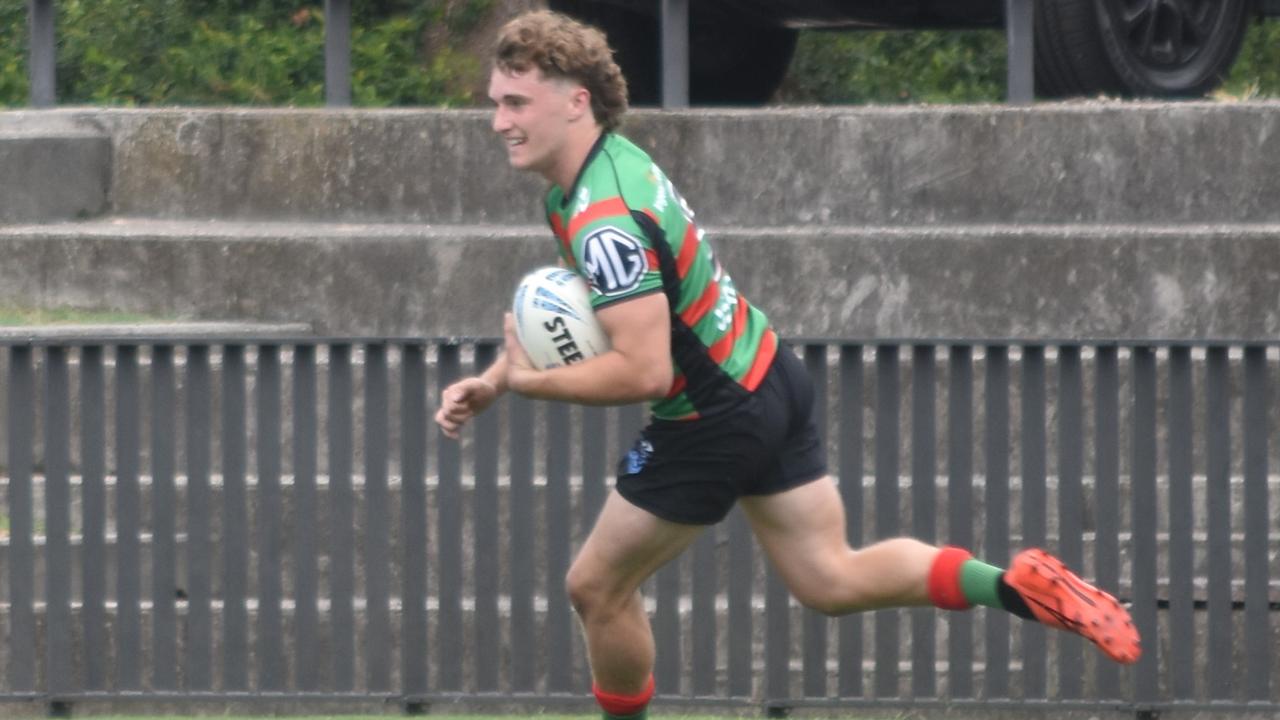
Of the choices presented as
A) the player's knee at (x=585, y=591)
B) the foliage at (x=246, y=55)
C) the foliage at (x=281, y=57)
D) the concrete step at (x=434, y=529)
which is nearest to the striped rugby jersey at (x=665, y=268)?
the player's knee at (x=585, y=591)

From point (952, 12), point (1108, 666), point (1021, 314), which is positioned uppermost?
point (952, 12)

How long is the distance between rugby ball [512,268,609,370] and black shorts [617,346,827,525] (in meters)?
0.37

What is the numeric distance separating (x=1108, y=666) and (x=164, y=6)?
15.1 meters

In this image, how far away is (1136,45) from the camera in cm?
1042

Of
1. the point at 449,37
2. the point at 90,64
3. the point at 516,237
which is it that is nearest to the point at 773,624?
the point at 516,237

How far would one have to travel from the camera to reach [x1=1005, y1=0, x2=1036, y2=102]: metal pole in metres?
10.0

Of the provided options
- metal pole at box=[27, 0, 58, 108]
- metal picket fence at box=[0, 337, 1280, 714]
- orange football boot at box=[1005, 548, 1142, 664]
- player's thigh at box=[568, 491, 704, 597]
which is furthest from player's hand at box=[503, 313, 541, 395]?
metal pole at box=[27, 0, 58, 108]

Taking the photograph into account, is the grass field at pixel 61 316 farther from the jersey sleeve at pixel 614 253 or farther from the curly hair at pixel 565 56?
the jersey sleeve at pixel 614 253

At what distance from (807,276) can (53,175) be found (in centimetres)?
336

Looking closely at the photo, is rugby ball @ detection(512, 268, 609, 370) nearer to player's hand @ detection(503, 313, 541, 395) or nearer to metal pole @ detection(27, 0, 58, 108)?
player's hand @ detection(503, 313, 541, 395)

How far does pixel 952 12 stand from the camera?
1124 cm

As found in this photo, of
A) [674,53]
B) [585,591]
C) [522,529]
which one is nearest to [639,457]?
[585,591]

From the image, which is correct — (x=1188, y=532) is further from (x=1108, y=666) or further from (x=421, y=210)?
(x=421, y=210)

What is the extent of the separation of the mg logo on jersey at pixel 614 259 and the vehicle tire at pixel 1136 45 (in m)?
5.47
